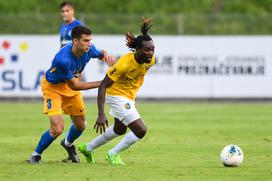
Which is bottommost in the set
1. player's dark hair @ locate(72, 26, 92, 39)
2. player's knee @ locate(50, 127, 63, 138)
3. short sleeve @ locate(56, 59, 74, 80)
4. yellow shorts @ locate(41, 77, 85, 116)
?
player's knee @ locate(50, 127, 63, 138)

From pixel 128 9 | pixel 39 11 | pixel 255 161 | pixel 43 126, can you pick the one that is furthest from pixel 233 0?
pixel 255 161

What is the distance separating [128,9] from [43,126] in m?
21.7

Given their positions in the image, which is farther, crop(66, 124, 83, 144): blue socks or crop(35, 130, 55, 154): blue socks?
crop(66, 124, 83, 144): blue socks

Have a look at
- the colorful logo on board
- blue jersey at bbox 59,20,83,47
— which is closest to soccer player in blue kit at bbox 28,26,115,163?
→ blue jersey at bbox 59,20,83,47

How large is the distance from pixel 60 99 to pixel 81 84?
2.26 feet

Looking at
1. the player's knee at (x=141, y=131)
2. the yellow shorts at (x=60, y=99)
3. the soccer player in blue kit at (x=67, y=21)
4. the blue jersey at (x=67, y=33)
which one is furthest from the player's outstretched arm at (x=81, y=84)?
the blue jersey at (x=67, y=33)

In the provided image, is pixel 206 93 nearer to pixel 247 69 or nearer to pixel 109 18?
pixel 247 69

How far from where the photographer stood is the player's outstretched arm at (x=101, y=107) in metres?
12.3

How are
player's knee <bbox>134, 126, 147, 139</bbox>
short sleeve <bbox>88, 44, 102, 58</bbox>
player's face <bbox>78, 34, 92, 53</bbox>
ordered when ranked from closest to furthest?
player's knee <bbox>134, 126, 147, 139</bbox>, player's face <bbox>78, 34, 92, 53</bbox>, short sleeve <bbox>88, 44, 102, 58</bbox>

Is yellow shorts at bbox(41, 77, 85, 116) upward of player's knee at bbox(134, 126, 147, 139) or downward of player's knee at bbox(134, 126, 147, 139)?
upward

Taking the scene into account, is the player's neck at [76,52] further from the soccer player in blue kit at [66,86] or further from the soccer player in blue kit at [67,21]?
the soccer player in blue kit at [67,21]

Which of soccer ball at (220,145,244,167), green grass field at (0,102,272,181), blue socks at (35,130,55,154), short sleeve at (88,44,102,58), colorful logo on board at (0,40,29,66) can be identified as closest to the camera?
green grass field at (0,102,272,181)

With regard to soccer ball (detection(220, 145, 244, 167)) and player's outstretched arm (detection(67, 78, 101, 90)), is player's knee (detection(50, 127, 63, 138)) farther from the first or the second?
soccer ball (detection(220, 145, 244, 167))

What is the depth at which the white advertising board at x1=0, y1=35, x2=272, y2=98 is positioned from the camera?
29797mm
